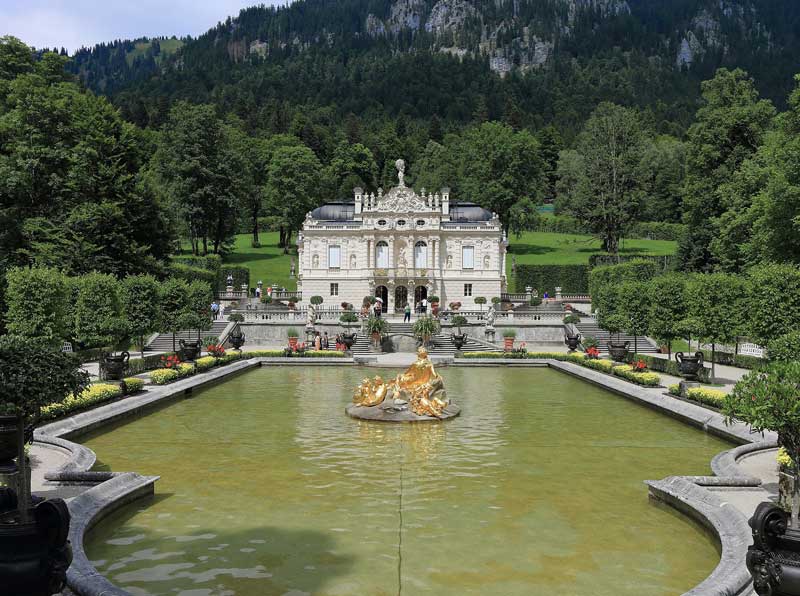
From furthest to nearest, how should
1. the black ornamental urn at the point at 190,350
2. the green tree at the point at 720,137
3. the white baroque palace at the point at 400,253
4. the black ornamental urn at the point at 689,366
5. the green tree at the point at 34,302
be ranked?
the white baroque palace at the point at 400,253 → the green tree at the point at 720,137 → the black ornamental urn at the point at 190,350 → the green tree at the point at 34,302 → the black ornamental urn at the point at 689,366

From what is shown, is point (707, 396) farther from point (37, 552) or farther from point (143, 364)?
point (143, 364)

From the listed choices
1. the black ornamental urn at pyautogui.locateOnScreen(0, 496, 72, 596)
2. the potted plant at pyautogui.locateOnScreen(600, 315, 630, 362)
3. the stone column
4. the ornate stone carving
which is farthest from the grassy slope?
the black ornamental urn at pyautogui.locateOnScreen(0, 496, 72, 596)

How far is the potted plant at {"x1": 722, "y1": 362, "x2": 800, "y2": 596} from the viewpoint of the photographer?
8.47 m

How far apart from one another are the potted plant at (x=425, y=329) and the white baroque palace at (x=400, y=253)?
56.0 ft

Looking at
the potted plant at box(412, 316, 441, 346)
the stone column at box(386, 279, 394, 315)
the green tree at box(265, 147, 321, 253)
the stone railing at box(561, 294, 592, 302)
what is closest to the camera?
the potted plant at box(412, 316, 441, 346)

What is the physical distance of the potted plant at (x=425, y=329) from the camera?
157ft

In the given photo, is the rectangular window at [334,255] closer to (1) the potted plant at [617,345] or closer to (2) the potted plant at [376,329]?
(2) the potted plant at [376,329]

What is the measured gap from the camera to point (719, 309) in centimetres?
3041

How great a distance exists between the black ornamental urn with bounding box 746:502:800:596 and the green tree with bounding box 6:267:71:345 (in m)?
26.2

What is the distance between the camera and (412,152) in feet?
403

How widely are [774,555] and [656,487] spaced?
5.63 m

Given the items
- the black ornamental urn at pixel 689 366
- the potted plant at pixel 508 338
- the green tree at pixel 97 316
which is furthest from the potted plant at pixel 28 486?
the potted plant at pixel 508 338

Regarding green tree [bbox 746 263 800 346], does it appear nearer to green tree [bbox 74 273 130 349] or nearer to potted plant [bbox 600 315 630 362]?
potted plant [bbox 600 315 630 362]

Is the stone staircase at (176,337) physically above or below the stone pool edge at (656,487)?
above
